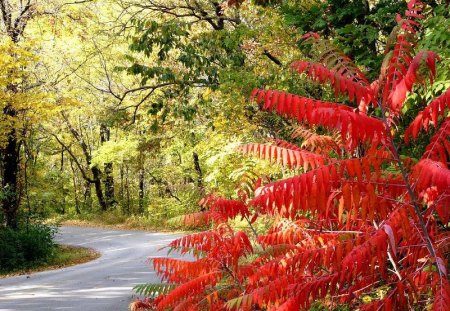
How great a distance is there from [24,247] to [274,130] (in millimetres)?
9641

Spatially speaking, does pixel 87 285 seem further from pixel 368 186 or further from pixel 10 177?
pixel 368 186

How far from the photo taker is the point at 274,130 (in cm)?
1265

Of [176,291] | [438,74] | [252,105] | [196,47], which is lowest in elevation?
[176,291]

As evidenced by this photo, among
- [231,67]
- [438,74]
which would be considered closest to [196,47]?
[231,67]

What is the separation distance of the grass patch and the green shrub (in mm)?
236

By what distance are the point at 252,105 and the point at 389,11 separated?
553cm

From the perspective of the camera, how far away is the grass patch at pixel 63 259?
48.9 feet

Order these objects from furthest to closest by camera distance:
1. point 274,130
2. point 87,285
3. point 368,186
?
1. point 274,130
2. point 87,285
3. point 368,186

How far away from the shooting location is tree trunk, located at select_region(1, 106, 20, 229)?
16573 millimetres

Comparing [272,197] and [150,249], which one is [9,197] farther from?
[272,197]

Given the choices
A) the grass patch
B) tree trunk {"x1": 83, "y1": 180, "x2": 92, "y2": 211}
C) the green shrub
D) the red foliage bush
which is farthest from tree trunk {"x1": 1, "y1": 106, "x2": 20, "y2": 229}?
tree trunk {"x1": 83, "y1": 180, "x2": 92, "y2": 211}

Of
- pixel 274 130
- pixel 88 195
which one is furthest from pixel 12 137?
pixel 88 195

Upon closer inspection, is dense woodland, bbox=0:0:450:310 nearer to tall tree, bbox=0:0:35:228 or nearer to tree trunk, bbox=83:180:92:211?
tall tree, bbox=0:0:35:228

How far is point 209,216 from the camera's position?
14.4 feet
